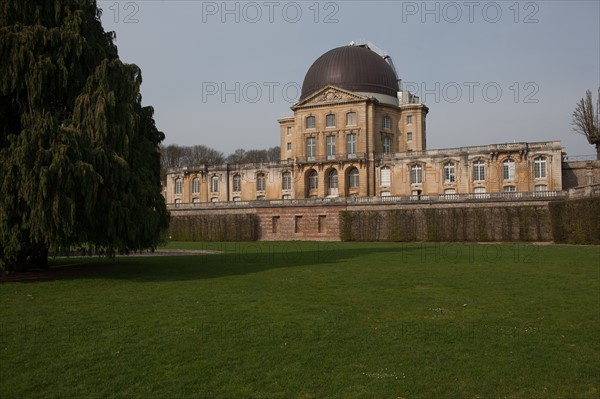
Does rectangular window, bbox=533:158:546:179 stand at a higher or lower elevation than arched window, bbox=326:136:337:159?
lower

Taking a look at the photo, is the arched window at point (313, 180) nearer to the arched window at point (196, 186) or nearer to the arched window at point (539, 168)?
the arched window at point (196, 186)

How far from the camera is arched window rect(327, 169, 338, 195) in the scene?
57.8 m

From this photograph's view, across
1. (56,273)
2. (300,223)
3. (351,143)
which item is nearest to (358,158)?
(351,143)

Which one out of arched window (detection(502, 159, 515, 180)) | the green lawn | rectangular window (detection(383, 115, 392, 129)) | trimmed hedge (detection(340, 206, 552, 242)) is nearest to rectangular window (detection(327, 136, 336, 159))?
rectangular window (detection(383, 115, 392, 129))

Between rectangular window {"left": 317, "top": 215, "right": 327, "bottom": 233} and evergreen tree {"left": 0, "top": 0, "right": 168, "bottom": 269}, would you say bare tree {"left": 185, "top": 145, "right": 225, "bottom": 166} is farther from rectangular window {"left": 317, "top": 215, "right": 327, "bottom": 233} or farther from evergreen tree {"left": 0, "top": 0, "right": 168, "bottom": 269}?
evergreen tree {"left": 0, "top": 0, "right": 168, "bottom": 269}

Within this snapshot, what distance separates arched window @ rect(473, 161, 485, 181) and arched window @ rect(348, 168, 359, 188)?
→ 38.2 feet

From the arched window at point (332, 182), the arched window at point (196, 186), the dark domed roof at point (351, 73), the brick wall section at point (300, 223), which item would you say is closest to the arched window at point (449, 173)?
the brick wall section at point (300, 223)

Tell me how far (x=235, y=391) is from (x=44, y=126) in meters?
11.3

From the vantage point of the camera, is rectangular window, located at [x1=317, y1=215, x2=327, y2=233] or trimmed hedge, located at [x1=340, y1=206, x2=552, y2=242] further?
rectangular window, located at [x1=317, y1=215, x2=327, y2=233]

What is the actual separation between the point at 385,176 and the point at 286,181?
10.9 meters

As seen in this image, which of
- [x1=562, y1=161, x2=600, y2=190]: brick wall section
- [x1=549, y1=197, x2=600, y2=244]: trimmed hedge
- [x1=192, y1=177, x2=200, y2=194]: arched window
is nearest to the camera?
[x1=549, y1=197, x2=600, y2=244]: trimmed hedge

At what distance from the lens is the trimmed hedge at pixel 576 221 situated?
31406 millimetres

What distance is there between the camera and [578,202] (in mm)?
33031

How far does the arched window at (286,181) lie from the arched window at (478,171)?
19.1 m
